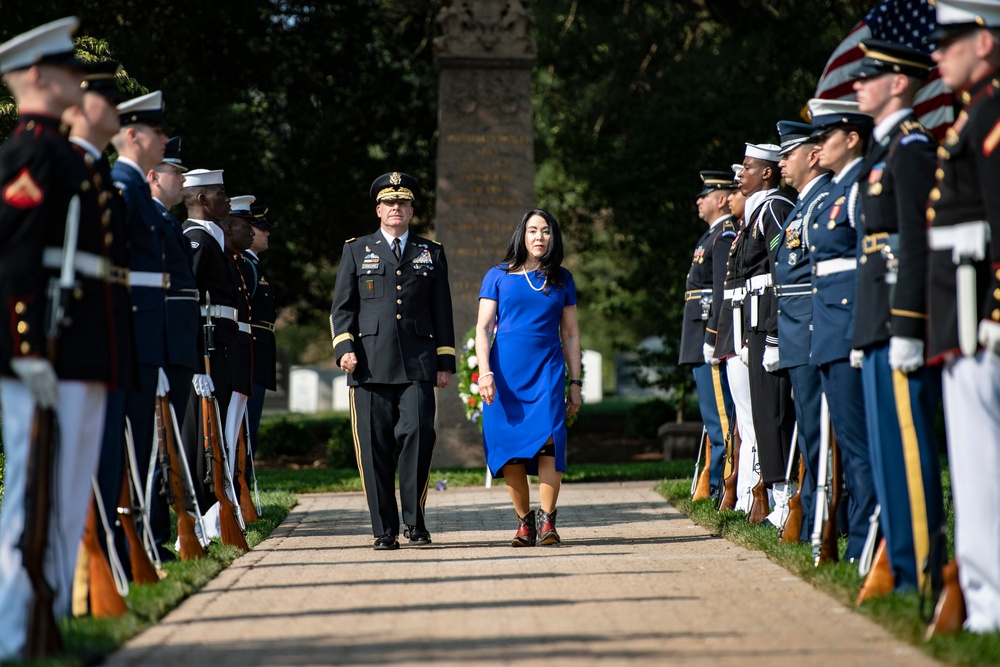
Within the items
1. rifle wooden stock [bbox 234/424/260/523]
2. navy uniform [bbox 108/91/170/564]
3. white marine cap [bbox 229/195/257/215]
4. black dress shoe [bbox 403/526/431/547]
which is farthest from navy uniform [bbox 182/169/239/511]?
white marine cap [bbox 229/195/257/215]

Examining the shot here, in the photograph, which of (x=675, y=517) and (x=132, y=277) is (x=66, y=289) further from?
(x=675, y=517)

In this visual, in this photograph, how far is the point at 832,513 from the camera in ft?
25.0

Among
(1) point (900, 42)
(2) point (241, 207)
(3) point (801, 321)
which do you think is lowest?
(3) point (801, 321)

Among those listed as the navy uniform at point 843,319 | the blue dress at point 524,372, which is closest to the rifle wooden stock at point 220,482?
the blue dress at point 524,372

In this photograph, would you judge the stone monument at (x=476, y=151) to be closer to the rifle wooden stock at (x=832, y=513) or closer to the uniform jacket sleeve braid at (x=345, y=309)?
the uniform jacket sleeve braid at (x=345, y=309)

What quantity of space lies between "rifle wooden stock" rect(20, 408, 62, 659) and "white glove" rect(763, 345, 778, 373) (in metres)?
4.89

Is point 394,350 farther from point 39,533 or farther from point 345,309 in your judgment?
point 39,533

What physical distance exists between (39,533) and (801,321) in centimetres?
469

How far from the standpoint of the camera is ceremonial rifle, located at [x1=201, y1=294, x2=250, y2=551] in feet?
30.1

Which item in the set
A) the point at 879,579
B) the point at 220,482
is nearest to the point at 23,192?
the point at 879,579

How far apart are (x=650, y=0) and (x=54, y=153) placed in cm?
1974

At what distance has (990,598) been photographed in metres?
5.42

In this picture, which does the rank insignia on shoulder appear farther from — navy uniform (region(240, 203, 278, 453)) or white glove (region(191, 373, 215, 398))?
navy uniform (region(240, 203, 278, 453))

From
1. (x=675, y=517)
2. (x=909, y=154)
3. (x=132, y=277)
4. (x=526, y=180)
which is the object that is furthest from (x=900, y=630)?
(x=526, y=180)
